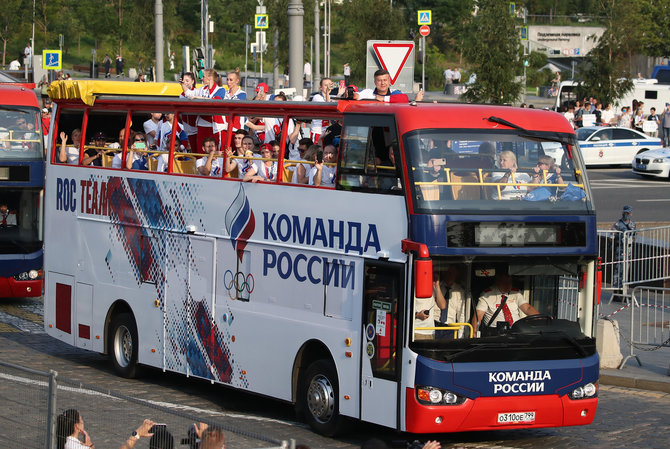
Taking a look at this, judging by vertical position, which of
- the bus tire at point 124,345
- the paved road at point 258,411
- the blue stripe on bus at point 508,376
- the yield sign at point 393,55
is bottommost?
the paved road at point 258,411

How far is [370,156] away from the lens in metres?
11.6

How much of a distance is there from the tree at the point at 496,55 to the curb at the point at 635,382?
2823 cm

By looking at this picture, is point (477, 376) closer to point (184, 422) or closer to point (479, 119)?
point (479, 119)

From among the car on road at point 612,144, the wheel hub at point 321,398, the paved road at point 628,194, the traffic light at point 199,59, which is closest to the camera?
the wheel hub at point 321,398

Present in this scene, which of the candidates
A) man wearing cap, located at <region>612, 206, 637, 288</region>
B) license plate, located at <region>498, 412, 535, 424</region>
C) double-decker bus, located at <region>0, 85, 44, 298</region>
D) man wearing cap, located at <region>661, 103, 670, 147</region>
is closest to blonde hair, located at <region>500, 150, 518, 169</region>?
license plate, located at <region>498, 412, 535, 424</region>

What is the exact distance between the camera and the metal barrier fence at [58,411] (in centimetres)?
769

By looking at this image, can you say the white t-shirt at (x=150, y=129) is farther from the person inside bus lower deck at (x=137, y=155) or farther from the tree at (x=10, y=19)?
the tree at (x=10, y=19)

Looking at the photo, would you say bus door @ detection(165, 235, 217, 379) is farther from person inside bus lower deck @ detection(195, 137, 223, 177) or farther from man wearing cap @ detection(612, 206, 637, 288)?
man wearing cap @ detection(612, 206, 637, 288)

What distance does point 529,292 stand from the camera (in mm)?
11453

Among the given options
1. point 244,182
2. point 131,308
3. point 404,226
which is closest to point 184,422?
point 404,226

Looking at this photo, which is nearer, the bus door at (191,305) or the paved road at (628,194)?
the bus door at (191,305)

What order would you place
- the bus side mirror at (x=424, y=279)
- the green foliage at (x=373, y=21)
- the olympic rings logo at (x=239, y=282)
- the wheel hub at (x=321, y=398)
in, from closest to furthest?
the bus side mirror at (x=424, y=279)
the wheel hub at (x=321, y=398)
the olympic rings logo at (x=239, y=282)
the green foliage at (x=373, y=21)

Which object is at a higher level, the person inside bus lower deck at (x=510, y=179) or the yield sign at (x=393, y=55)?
the yield sign at (x=393, y=55)

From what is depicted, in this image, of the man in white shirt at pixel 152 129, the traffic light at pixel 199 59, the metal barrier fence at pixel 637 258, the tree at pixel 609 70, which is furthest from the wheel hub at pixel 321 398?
the tree at pixel 609 70
